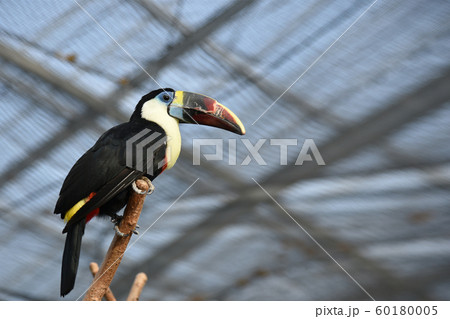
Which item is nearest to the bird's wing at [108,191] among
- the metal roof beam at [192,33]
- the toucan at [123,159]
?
the toucan at [123,159]

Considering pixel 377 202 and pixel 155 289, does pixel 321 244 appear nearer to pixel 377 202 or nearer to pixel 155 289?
pixel 377 202

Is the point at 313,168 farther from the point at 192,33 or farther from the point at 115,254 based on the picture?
the point at 115,254

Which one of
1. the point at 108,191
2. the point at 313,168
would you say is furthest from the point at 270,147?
the point at 108,191

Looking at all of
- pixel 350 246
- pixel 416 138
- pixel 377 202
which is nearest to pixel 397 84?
pixel 416 138

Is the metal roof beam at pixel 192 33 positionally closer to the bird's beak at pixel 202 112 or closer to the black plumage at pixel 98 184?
the bird's beak at pixel 202 112

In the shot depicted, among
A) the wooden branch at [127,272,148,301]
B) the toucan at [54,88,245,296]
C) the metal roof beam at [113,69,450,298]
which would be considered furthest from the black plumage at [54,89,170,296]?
the metal roof beam at [113,69,450,298]

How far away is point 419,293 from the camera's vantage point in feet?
8.39

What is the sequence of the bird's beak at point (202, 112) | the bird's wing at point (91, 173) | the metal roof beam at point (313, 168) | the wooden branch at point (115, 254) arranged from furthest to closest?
the metal roof beam at point (313, 168)
the bird's beak at point (202, 112)
the bird's wing at point (91, 173)
the wooden branch at point (115, 254)

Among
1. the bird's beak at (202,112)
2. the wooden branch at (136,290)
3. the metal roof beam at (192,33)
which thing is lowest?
the wooden branch at (136,290)
